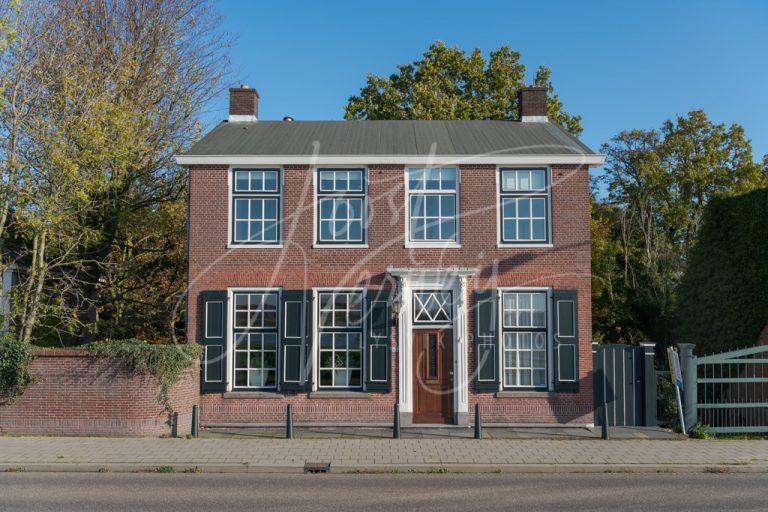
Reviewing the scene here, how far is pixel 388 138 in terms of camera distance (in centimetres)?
1905

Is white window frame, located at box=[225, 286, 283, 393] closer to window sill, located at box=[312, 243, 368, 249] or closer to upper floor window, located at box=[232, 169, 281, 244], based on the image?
upper floor window, located at box=[232, 169, 281, 244]

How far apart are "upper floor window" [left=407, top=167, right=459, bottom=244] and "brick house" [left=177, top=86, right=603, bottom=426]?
0.03m

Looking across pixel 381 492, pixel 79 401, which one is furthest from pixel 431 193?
pixel 79 401

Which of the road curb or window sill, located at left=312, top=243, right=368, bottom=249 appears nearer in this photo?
the road curb

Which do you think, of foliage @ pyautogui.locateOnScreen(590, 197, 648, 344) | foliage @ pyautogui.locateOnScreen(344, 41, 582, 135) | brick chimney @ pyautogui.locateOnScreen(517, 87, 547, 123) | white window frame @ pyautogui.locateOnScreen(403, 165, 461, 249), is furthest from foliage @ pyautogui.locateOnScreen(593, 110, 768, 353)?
white window frame @ pyautogui.locateOnScreen(403, 165, 461, 249)

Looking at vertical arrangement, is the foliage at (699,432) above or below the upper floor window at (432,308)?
below

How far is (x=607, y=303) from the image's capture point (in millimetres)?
33812

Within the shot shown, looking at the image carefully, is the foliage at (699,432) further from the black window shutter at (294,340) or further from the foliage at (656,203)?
the foliage at (656,203)

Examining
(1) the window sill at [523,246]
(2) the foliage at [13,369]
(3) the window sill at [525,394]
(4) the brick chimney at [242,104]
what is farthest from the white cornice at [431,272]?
(2) the foliage at [13,369]

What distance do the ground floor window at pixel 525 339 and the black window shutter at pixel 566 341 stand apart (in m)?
0.32

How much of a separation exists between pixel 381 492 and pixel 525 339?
7754mm

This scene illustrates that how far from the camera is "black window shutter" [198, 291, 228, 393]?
16812 millimetres

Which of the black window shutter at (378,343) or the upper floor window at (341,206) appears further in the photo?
the upper floor window at (341,206)

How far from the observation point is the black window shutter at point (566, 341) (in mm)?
16703
